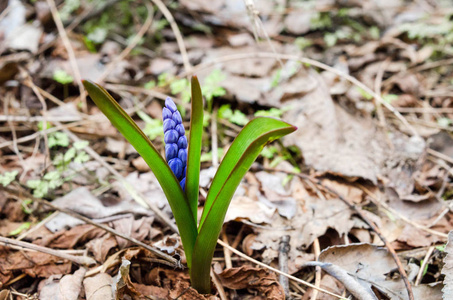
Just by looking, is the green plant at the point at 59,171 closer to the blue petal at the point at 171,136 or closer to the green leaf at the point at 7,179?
the green leaf at the point at 7,179

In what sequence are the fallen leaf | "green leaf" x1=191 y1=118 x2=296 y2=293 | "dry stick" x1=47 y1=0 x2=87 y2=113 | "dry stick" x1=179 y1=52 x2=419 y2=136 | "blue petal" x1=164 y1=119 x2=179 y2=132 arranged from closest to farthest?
"green leaf" x1=191 y1=118 x2=296 y2=293 → "blue petal" x1=164 y1=119 x2=179 y2=132 → the fallen leaf → "dry stick" x1=179 y1=52 x2=419 y2=136 → "dry stick" x1=47 y1=0 x2=87 y2=113

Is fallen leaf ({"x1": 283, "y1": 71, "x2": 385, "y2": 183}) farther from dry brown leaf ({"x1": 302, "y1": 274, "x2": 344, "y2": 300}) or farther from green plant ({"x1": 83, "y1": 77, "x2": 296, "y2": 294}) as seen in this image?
green plant ({"x1": 83, "y1": 77, "x2": 296, "y2": 294})

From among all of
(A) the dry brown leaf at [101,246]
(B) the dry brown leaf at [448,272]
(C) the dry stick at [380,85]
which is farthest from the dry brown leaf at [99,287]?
(C) the dry stick at [380,85]

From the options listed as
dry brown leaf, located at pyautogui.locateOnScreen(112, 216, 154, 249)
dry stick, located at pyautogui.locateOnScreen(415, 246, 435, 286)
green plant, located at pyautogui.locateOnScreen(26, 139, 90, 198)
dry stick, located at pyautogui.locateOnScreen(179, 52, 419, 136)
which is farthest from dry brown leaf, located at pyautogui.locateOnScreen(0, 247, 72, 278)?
dry stick, located at pyautogui.locateOnScreen(415, 246, 435, 286)

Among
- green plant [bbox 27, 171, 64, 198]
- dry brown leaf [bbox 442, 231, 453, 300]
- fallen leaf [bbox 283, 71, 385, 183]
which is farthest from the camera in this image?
fallen leaf [bbox 283, 71, 385, 183]

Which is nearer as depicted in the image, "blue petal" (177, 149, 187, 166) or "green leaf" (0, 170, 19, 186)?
"blue petal" (177, 149, 187, 166)

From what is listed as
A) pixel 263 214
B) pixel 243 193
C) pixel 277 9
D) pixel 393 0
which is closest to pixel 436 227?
pixel 263 214

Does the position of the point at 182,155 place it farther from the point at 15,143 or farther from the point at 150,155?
the point at 15,143
